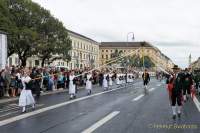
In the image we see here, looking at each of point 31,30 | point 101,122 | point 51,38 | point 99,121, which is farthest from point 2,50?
point 51,38

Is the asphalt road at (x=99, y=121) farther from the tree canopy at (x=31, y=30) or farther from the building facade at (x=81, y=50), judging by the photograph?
the building facade at (x=81, y=50)

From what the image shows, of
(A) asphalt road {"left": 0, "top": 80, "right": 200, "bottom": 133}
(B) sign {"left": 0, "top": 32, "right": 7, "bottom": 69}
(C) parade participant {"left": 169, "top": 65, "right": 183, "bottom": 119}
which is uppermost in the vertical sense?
(B) sign {"left": 0, "top": 32, "right": 7, "bottom": 69}

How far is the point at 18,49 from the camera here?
6775cm

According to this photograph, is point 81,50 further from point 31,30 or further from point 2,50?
point 2,50

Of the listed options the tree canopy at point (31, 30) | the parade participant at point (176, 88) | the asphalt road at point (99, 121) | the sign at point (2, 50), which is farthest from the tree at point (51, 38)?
the parade participant at point (176, 88)

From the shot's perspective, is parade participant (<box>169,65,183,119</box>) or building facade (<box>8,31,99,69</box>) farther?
building facade (<box>8,31,99,69</box>)

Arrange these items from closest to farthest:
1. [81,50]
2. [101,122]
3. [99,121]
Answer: [101,122] → [99,121] → [81,50]

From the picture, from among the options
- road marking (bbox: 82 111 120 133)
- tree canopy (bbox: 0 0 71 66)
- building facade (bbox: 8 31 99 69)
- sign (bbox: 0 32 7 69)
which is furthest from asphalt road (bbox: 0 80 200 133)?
building facade (bbox: 8 31 99 69)

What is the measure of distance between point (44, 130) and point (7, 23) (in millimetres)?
50606

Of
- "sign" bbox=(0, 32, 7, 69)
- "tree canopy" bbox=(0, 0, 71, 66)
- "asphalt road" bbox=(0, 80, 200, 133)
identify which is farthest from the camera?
"tree canopy" bbox=(0, 0, 71, 66)

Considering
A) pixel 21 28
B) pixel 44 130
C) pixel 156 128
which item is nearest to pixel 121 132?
pixel 156 128

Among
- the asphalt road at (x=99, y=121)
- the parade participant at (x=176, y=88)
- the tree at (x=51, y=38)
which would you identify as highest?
the tree at (x=51, y=38)

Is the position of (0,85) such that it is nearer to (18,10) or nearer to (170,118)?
(170,118)

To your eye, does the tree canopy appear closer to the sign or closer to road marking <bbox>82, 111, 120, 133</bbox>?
the sign
